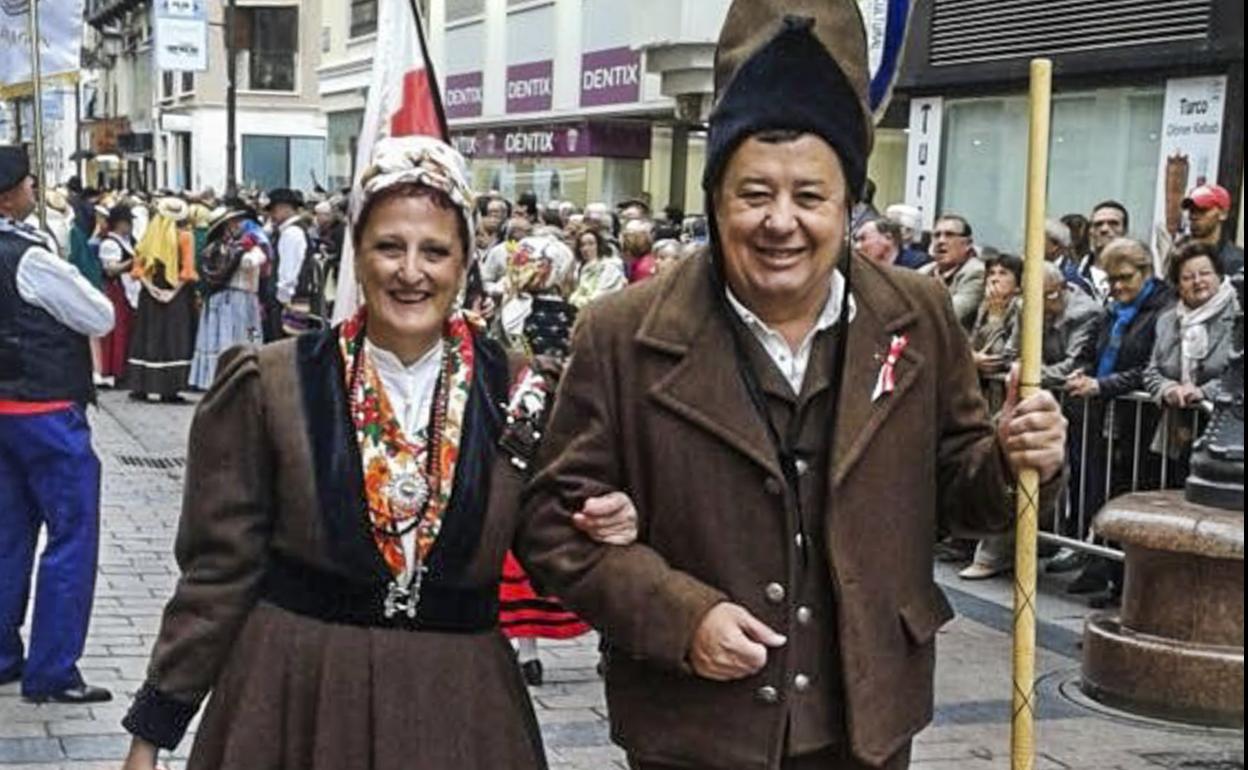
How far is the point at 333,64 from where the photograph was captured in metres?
40.6

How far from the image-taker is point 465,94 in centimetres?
3184

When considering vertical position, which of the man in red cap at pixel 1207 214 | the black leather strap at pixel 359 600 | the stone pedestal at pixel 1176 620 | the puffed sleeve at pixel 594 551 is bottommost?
the stone pedestal at pixel 1176 620

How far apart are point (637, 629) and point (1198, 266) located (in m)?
5.48

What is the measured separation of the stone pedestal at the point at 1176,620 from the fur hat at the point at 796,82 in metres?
3.65

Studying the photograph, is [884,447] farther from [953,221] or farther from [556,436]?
[953,221]

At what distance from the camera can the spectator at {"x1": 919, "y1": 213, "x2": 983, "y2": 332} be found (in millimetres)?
9398

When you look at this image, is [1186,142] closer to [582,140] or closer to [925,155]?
[925,155]

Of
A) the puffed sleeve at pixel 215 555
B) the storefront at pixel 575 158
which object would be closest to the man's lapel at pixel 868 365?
the puffed sleeve at pixel 215 555

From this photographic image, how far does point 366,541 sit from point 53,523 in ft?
10.7

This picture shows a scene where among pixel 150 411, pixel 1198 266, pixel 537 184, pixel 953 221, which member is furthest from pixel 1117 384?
pixel 537 184

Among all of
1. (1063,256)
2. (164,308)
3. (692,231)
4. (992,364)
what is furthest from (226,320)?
(992,364)

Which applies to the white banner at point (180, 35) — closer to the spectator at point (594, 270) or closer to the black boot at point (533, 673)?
the spectator at point (594, 270)

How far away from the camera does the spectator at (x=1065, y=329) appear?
823cm

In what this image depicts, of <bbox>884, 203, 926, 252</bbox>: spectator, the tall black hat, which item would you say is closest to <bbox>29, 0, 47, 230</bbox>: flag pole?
the tall black hat
